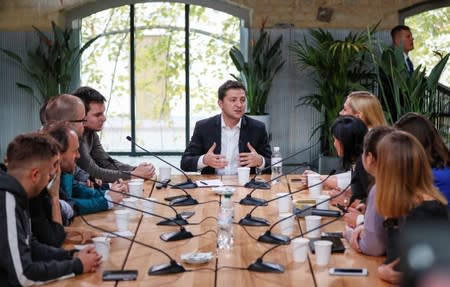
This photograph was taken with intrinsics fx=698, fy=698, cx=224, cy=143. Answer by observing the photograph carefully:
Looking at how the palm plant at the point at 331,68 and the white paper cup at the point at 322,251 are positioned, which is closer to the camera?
the white paper cup at the point at 322,251

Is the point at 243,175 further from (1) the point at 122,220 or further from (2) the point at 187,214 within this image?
(1) the point at 122,220

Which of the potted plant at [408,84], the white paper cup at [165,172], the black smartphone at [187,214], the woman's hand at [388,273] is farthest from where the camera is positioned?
the potted plant at [408,84]

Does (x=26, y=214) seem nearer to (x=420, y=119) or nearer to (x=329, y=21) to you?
(x=420, y=119)

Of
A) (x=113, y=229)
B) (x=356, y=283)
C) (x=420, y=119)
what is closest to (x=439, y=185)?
(x=420, y=119)

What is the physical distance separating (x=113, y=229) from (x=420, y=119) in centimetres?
151

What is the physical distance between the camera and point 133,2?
9281 millimetres

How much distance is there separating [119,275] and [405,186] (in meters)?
0.99

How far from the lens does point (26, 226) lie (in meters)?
2.33

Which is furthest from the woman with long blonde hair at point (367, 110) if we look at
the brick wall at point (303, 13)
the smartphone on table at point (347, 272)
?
the brick wall at point (303, 13)

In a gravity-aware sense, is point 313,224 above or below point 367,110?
below

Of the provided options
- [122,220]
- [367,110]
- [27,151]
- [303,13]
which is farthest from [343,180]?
[303,13]

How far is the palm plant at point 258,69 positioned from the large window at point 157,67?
864 millimetres

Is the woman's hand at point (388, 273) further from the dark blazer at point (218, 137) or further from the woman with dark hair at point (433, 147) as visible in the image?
the dark blazer at point (218, 137)

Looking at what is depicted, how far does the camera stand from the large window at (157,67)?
9.49 meters
